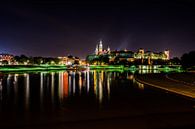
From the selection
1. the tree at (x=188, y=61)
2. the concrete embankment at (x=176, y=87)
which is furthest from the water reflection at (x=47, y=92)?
the tree at (x=188, y=61)

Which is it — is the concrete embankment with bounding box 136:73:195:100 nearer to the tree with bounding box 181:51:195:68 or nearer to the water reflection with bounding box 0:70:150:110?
the water reflection with bounding box 0:70:150:110

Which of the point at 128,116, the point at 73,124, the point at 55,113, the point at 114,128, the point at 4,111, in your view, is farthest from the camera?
the point at 4,111

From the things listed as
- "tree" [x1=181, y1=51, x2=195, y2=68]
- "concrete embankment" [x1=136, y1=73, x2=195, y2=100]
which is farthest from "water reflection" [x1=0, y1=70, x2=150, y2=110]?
"tree" [x1=181, y1=51, x2=195, y2=68]

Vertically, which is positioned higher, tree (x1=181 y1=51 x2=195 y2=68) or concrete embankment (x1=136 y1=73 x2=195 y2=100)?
tree (x1=181 y1=51 x2=195 y2=68)

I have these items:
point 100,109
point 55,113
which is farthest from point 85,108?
point 55,113

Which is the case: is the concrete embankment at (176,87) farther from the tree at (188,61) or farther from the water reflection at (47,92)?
the tree at (188,61)

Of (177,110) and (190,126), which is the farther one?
(177,110)

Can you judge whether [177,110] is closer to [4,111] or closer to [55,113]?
[55,113]

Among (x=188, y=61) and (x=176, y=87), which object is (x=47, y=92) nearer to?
(x=176, y=87)

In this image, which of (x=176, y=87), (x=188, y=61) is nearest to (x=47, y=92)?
(x=176, y=87)

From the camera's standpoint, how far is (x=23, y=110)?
11.3m

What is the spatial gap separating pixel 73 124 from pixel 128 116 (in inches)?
86.0

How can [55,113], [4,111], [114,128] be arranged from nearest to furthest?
[114,128]
[55,113]
[4,111]

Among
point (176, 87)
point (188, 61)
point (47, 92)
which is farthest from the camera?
point (188, 61)
